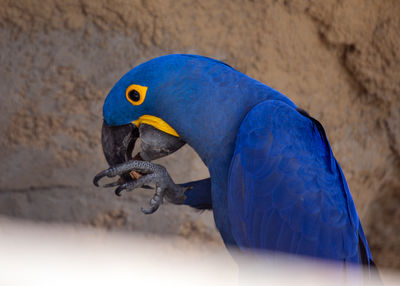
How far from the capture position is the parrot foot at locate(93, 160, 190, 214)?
145cm

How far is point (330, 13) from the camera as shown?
105 inches

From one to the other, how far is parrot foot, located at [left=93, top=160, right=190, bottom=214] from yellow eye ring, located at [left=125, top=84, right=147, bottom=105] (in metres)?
0.20

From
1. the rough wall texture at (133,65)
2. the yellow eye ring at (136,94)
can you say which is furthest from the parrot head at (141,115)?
the rough wall texture at (133,65)

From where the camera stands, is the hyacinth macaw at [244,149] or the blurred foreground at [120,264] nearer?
the blurred foreground at [120,264]

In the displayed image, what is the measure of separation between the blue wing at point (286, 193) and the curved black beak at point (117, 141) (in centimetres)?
37

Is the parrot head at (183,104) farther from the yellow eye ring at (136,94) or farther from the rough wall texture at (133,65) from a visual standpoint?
the rough wall texture at (133,65)


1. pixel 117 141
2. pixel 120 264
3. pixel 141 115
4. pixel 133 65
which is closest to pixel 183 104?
pixel 141 115

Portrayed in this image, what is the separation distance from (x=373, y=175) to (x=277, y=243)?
77.4 inches

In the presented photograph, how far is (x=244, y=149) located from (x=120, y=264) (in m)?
1.52

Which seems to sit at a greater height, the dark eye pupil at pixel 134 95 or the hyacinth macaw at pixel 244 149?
the dark eye pupil at pixel 134 95

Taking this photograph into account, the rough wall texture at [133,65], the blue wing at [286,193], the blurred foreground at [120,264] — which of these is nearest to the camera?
the blurred foreground at [120,264]

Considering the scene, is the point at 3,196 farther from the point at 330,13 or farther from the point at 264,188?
the point at 330,13

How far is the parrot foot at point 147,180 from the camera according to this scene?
57.2 inches

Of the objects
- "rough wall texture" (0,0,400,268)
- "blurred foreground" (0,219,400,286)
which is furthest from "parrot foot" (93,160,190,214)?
"rough wall texture" (0,0,400,268)
